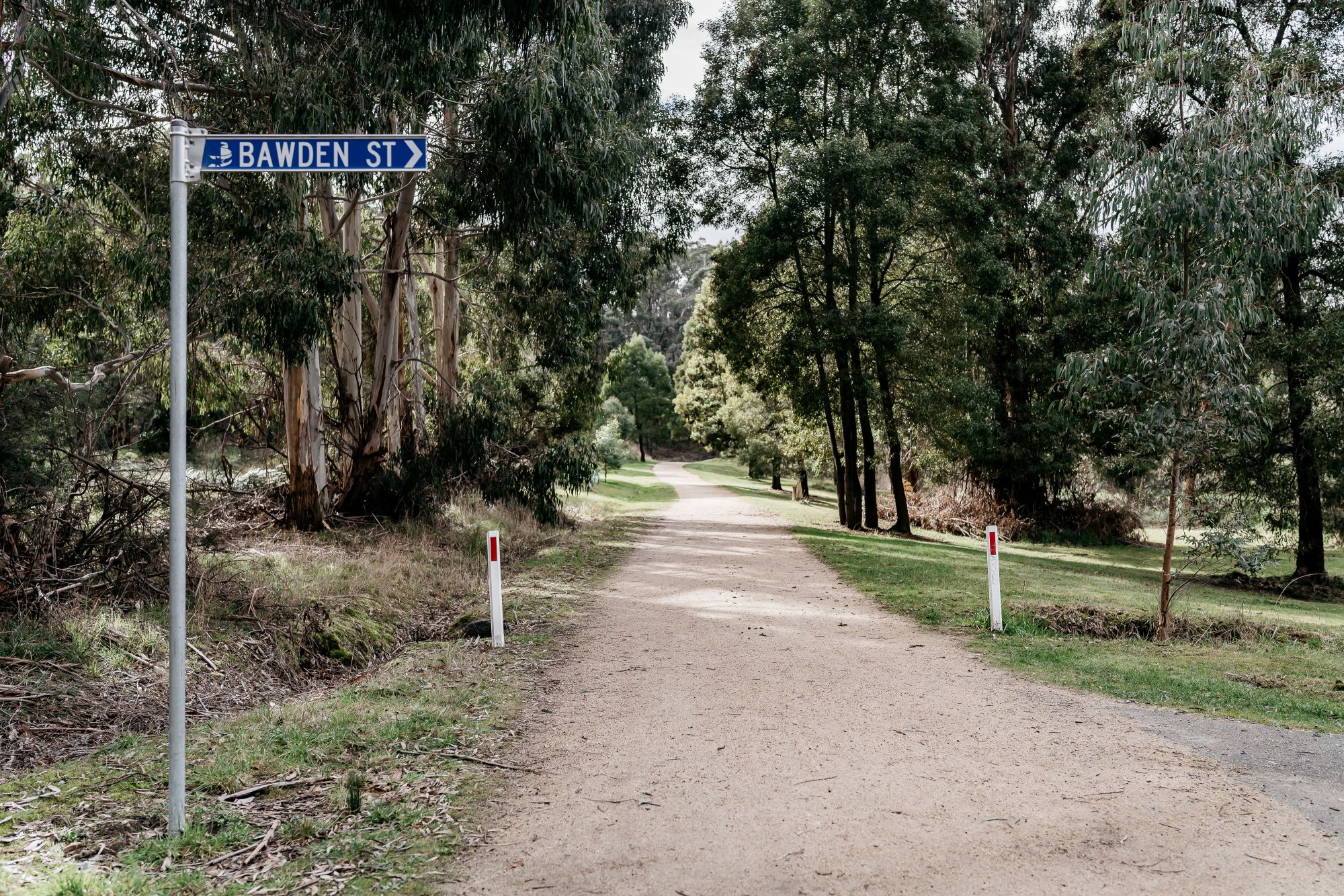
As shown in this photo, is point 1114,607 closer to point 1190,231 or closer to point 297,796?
point 1190,231

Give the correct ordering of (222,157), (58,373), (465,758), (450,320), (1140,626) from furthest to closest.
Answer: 1. (450,320)
2. (1140,626)
3. (58,373)
4. (465,758)
5. (222,157)

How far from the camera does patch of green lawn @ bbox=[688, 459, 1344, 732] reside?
6.88 meters

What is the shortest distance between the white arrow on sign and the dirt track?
3.19 m

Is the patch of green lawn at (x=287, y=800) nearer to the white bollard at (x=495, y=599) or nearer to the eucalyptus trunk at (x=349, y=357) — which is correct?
the white bollard at (x=495, y=599)

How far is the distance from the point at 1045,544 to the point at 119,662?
80.8ft

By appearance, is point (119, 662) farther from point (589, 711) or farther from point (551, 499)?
point (551, 499)

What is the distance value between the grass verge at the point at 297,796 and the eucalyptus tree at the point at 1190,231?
7021mm

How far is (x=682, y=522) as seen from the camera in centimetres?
2480

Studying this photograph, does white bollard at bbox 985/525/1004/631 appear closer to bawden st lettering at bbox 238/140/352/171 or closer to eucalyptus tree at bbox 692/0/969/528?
bawden st lettering at bbox 238/140/352/171

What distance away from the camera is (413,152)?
4.26 meters

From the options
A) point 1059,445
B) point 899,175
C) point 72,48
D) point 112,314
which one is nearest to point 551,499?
point 112,314

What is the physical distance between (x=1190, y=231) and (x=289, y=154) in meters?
8.75

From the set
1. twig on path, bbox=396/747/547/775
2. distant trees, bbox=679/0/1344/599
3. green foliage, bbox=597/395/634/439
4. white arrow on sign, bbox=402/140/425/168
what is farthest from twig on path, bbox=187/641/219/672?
green foliage, bbox=597/395/634/439

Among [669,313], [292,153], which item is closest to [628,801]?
[292,153]
